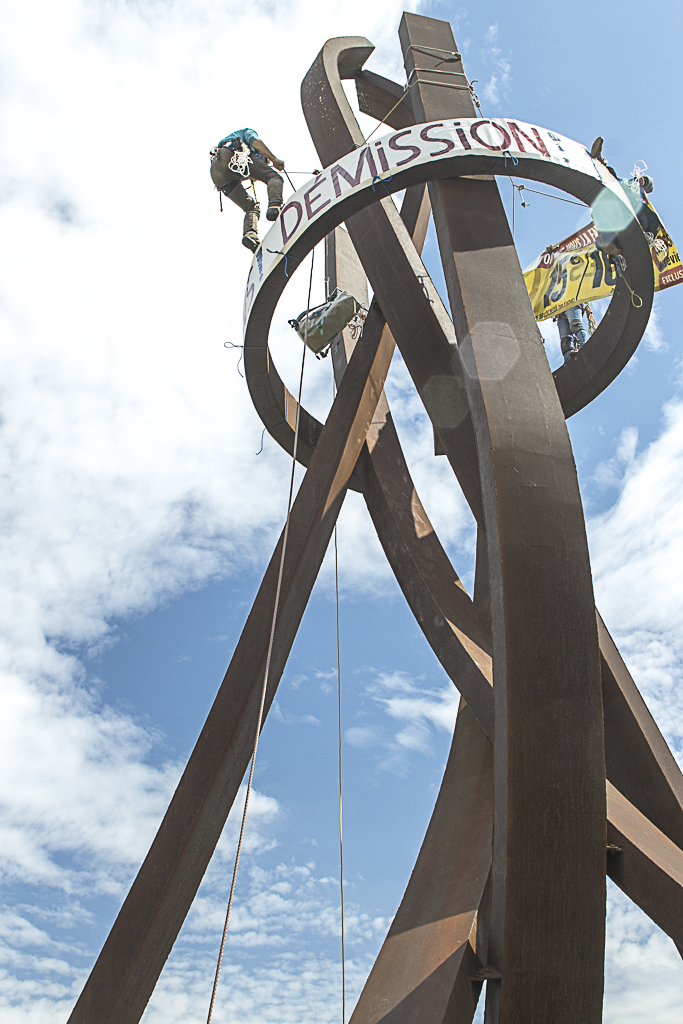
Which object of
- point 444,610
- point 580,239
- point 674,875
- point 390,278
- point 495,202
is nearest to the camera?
point 674,875

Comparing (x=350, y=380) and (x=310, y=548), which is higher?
(x=350, y=380)

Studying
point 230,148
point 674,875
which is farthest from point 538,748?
point 230,148

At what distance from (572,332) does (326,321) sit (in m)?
3.83

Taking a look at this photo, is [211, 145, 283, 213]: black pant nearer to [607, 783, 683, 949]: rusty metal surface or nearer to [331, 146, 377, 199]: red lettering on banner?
[331, 146, 377, 199]: red lettering on banner

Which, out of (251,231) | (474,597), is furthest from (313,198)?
(474,597)

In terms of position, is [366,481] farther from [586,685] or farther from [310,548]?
[586,685]

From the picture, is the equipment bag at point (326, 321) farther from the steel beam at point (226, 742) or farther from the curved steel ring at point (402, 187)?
the curved steel ring at point (402, 187)

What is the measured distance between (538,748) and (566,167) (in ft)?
15.6

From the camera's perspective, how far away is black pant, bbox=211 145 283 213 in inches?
343

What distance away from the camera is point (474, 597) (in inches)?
359

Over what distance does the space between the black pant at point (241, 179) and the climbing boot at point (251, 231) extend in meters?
0.07

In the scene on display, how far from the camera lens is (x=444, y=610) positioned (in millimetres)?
7219

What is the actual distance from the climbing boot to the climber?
13.6 feet

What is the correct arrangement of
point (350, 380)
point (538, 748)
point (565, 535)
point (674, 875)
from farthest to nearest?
point (350, 380) < point (674, 875) < point (565, 535) < point (538, 748)
